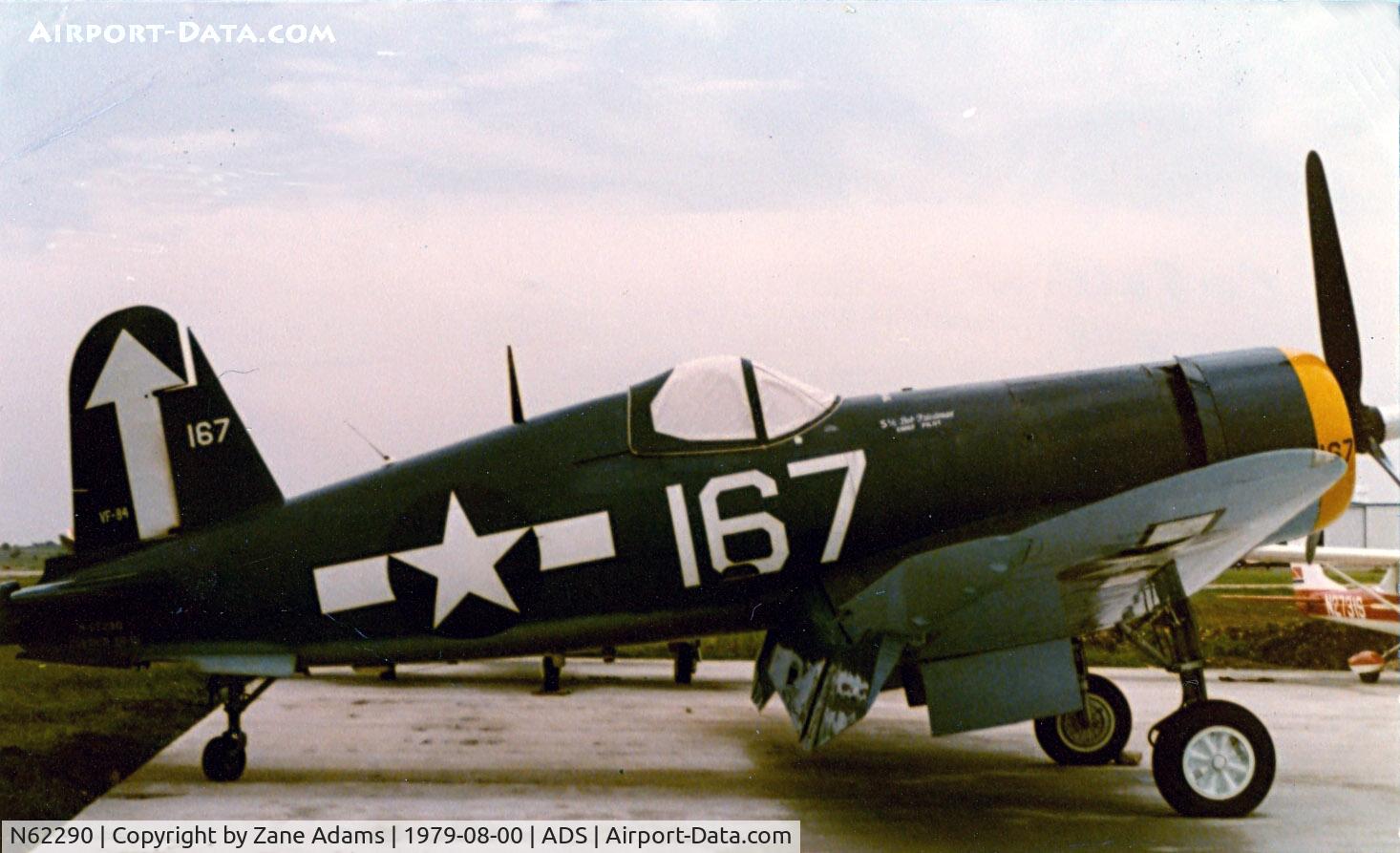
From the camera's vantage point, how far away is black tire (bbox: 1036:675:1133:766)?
6762mm

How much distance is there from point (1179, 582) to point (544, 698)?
5028mm

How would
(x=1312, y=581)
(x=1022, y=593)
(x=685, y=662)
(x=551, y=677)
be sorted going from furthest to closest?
(x=1312, y=581) < (x=685, y=662) < (x=551, y=677) < (x=1022, y=593)

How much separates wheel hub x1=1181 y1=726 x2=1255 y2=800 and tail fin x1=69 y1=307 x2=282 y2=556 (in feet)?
14.6

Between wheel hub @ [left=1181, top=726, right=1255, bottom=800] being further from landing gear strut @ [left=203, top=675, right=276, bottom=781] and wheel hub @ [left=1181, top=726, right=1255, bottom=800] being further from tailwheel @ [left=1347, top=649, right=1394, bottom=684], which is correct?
tailwheel @ [left=1347, top=649, right=1394, bottom=684]

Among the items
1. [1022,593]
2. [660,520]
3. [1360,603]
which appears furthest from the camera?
[1360,603]

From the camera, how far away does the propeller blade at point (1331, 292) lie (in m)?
6.14

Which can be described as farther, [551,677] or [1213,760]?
[551,677]

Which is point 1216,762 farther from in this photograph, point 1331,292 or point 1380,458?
point 1331,292

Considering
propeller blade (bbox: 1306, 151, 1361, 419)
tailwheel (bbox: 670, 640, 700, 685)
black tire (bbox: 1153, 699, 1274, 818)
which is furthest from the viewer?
tailwheel (bbox: 670, 640, 700, 685)

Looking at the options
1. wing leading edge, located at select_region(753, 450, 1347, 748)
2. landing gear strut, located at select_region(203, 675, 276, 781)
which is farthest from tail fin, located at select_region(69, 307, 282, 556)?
wing leading edge, located at select_region(753, 450, 1347, 748)

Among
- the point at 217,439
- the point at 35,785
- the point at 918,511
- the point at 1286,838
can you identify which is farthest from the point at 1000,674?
the point at 35,785

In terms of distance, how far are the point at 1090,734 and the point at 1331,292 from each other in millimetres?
2674

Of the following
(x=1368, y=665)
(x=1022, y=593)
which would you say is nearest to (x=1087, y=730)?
(x=1022, y=593)

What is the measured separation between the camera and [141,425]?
5988 millimetres
